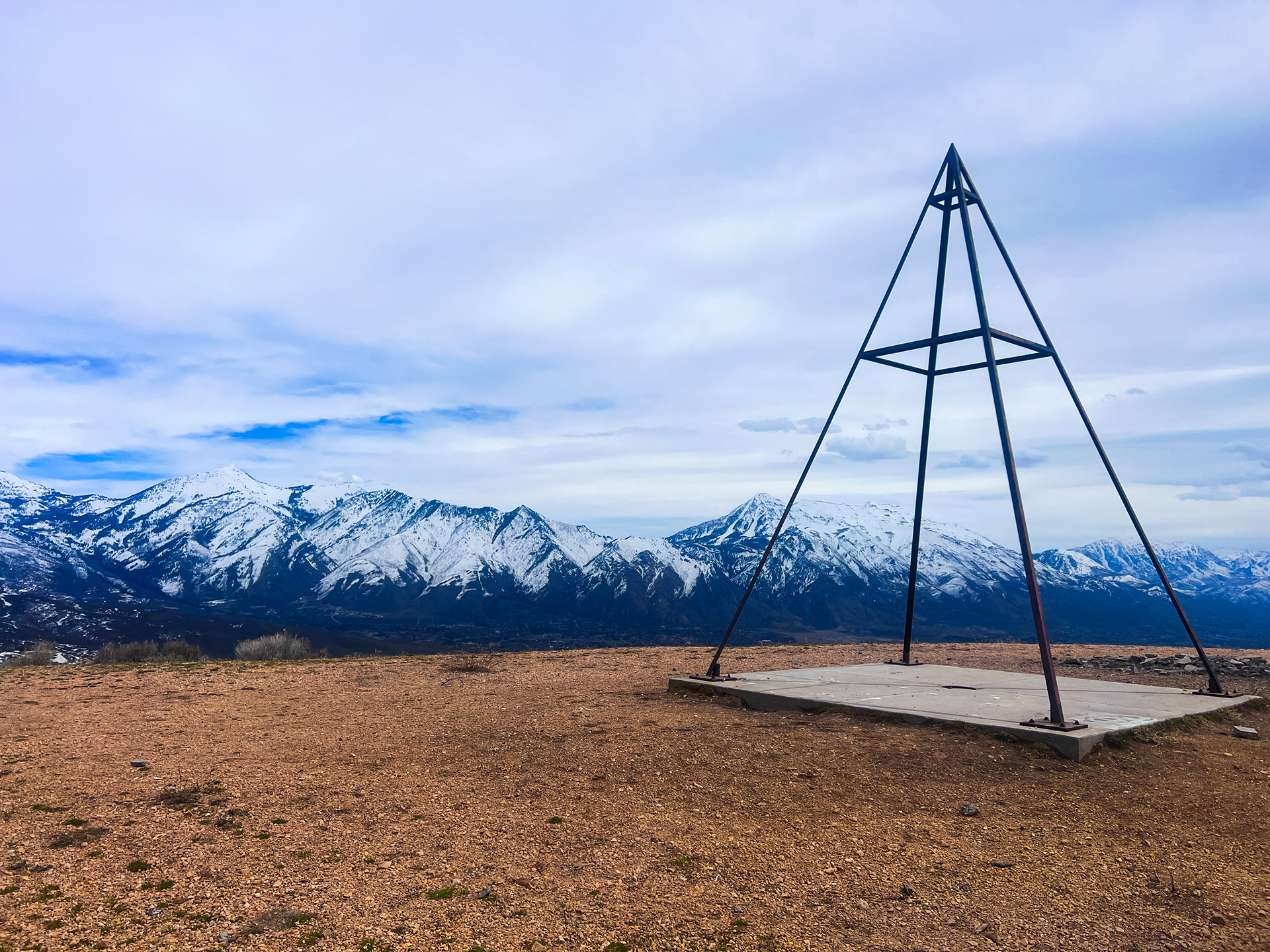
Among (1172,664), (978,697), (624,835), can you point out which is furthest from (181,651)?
(1172,664)

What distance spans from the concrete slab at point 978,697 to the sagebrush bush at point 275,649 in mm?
17796

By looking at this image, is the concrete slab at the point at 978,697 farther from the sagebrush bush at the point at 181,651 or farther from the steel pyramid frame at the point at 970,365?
the sagebrush bush at the point at 181,651

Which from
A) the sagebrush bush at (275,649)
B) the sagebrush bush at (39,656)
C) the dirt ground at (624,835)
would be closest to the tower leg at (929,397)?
the dirt ground at (624,835)

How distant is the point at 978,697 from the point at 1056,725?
273 centimetres

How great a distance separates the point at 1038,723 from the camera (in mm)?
9672

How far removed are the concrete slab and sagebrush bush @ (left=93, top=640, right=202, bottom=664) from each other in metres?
19.6

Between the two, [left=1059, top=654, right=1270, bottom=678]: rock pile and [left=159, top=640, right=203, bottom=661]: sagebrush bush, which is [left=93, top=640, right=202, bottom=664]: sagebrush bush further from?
[left=1059, top=654, right=1270, bottom=678]: rock pile

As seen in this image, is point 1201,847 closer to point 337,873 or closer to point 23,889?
point 337,873

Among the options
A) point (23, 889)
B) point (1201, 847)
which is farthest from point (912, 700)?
point (23, 889)

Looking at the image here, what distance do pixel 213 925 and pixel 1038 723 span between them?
9.08 metres

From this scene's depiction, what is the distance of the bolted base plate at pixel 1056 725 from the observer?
369 inches

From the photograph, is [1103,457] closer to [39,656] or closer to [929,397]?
[929,397]

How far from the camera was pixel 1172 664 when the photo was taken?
18.0m

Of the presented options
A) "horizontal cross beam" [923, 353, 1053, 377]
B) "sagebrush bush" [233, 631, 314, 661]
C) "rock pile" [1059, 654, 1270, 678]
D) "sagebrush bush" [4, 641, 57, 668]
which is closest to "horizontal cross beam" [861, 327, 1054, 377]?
"horizontal cross beam" [923, 353, 1053, 377]
